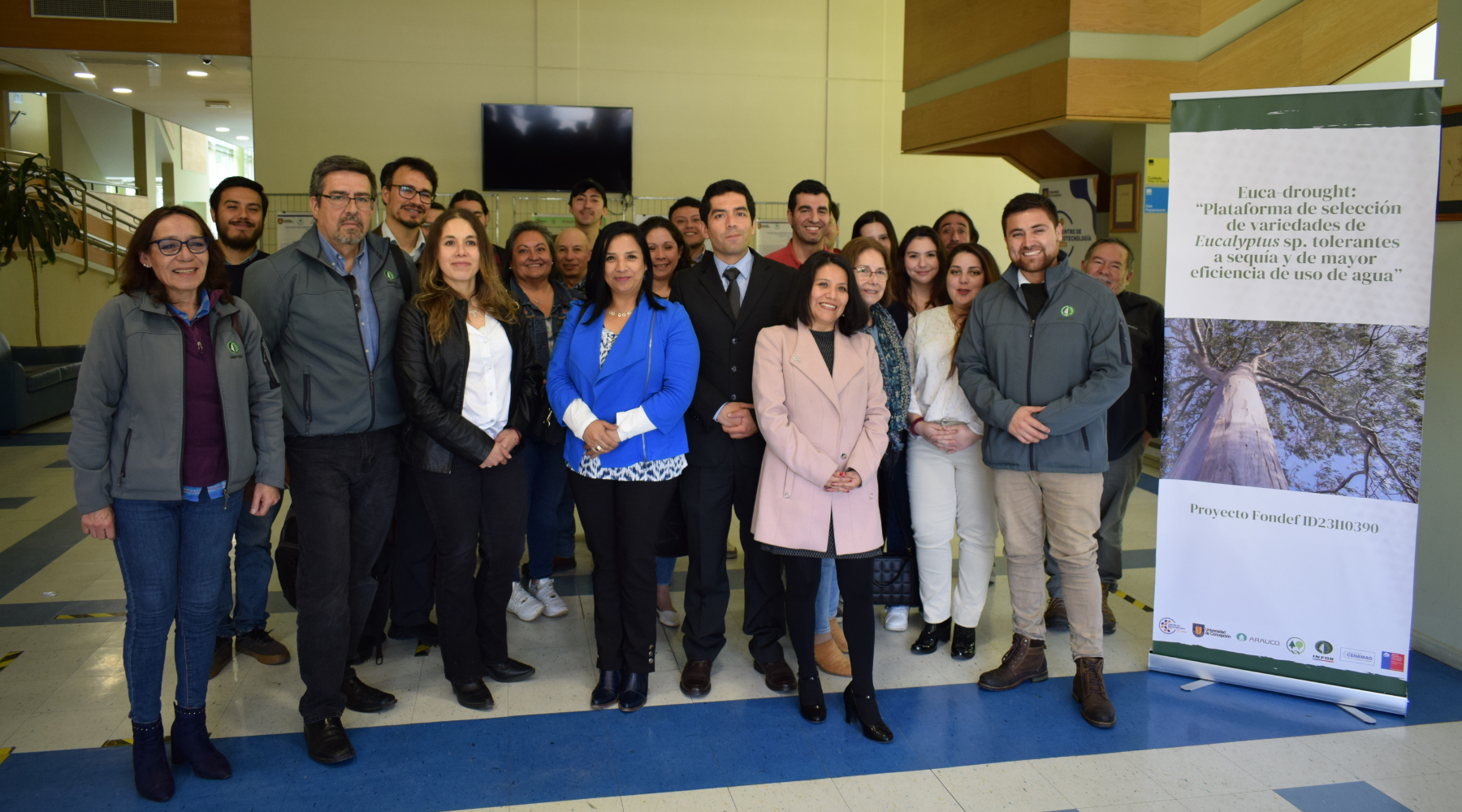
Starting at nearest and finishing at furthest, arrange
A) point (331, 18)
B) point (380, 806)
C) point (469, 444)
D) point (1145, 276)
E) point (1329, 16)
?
point (380, 806) < point (469, 444) < point (1329, 16) < point (1145, 276) < point (331, 18)

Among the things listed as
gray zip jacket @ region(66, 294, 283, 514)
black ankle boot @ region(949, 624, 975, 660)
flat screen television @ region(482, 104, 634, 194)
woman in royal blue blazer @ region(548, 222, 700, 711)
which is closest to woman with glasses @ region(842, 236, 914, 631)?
black ankle boot @ region(949, 624, 975, 660)

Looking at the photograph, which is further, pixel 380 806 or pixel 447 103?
pixel 447 103

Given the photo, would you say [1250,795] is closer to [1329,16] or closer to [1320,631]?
[1320,631]

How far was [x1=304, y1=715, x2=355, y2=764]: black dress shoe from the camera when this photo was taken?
2770mm

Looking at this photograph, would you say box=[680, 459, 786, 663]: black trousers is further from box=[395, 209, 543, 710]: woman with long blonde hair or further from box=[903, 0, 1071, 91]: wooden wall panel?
Result: box=[903, 0, 1071, 91]: wooden wall panel

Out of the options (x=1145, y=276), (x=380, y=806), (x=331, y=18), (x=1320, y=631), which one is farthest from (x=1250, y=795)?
(x=331, y=18)

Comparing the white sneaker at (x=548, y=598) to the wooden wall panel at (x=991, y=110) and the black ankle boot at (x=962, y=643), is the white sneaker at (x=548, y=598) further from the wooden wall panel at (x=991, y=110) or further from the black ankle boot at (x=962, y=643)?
the wooden wall panel at (x=991, y=110)

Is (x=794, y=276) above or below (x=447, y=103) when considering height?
below

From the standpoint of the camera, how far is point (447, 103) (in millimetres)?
9984

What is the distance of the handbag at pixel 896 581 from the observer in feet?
12.3

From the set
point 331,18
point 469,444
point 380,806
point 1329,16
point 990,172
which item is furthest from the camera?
point 990,172

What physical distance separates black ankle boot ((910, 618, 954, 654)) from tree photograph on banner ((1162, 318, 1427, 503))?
1.04 m

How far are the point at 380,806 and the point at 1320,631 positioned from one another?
310 centimetres

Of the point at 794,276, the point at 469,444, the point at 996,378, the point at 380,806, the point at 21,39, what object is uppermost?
the point at 21,39
